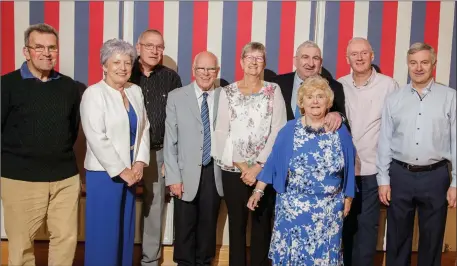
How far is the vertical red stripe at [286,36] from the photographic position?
4527 mm

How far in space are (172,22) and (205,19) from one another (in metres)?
0.29

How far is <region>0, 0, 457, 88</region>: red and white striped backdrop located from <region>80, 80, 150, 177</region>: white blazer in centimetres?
126

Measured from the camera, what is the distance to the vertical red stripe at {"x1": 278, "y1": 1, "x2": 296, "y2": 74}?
A: 4527mm

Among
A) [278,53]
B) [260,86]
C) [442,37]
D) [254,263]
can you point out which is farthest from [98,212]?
[442,37]

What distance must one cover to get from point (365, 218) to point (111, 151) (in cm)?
189

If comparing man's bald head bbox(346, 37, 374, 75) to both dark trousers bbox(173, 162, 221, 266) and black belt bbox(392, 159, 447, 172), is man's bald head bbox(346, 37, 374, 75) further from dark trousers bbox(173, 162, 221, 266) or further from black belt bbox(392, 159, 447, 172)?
dark trousers bbox(173, 162, 221, 266)

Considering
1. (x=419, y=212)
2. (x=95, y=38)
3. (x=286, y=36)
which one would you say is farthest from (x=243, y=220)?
(x=95, y=38)

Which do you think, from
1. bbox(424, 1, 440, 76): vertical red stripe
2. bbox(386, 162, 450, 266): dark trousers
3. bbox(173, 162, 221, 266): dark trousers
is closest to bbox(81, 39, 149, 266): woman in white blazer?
bbox(173, 162, 221, 266): dark trousers

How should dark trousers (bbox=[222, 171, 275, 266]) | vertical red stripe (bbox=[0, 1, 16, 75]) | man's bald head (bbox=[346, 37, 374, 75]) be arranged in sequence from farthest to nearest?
vertical red stripe (bbox=[0, 1, 16, 75]) < man's bald head (bbox=[346, 37, 374, 75]) < dark trousers (bbox=[222, 171, 275, 266])

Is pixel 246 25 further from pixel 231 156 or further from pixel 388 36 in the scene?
pixel 231 156

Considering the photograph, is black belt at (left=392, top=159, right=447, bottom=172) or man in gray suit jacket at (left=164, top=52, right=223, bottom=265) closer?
black belt at (left=392, top=159, right=447, bottom=172)

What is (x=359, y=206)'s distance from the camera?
12.7 ft

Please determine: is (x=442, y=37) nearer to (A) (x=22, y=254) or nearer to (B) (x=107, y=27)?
(B) (x=107, y=27)

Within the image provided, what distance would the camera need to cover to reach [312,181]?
3.22m
